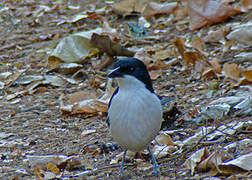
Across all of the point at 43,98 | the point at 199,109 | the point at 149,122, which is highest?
the point at 149,122

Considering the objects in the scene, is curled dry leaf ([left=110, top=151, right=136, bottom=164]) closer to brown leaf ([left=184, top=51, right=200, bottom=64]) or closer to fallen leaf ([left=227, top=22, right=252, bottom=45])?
brown leaf ([left=184, top=51, right=200, bottom=64])

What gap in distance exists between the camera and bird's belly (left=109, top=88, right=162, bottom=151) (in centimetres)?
307

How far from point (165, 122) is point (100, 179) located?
99 cm

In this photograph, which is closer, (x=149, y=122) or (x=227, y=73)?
(x=149, y=122)

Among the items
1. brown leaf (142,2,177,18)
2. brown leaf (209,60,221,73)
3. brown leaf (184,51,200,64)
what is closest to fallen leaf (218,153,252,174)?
brown leaf (209,60,221,73)

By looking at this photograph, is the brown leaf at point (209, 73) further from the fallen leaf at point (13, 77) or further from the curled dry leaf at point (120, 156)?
the fallen leaf at point (13, 77)

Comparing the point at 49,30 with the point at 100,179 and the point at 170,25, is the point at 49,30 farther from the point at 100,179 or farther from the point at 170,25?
the point at 100,179

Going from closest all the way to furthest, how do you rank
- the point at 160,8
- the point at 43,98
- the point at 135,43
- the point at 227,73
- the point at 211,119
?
the point at 211,119 < the point at 227,73 < the point at 43,98 < the point at 135,43 < the point at 160,8

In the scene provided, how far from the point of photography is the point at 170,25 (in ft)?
20.4

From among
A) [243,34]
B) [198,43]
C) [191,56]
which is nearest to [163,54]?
[198,43]

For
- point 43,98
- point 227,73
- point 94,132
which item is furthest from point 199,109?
point 43,98

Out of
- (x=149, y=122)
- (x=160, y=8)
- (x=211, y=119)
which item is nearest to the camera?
(x=149, y=122)

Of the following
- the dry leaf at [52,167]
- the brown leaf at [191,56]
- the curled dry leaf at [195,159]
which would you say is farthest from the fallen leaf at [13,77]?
the curled dry leaf at [195,159]

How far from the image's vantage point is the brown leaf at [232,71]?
437 cm
